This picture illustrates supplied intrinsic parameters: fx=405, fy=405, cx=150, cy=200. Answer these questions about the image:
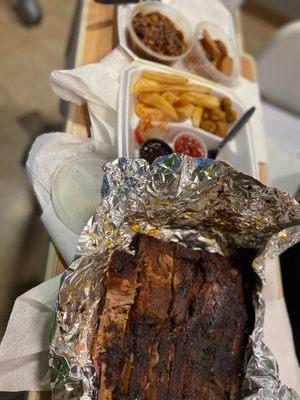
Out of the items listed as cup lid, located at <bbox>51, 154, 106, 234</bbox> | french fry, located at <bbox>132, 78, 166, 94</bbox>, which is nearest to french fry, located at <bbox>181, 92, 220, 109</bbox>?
french fry, located at <bbox>132, 78, 166, 94</bbox>

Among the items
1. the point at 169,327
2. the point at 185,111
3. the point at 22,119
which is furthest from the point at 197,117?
the point at 22,119

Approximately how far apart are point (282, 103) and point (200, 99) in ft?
3.15

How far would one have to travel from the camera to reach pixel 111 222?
116cm

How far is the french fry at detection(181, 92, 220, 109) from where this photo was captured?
166 cm

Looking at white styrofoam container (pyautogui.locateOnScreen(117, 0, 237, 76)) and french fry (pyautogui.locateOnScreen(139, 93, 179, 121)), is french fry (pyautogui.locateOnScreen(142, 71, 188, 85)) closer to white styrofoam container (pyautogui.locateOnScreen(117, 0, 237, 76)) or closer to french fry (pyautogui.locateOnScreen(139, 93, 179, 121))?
french fry (pyautogui.locateOnScreen(139, 93, 179, 121))

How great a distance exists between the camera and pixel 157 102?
1.58 meters

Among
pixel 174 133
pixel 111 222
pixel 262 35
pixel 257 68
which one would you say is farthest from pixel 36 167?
pixel 262 35

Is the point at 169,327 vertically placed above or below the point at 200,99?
below

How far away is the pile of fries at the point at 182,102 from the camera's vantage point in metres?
1.58

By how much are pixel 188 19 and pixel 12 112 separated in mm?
1159

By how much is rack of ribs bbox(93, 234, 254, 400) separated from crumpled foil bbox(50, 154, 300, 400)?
0.04 m

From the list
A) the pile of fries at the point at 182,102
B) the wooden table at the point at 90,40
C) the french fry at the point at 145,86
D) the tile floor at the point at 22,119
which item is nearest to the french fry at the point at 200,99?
the pile of fries at the point at 182,102

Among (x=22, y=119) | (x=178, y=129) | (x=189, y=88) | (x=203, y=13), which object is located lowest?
(x=22, y=119)

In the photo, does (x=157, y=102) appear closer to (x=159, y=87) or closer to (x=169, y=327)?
(x=159, y=87)
